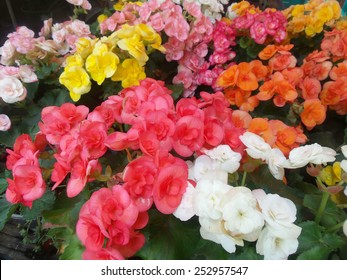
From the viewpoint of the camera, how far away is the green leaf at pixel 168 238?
0.63 m

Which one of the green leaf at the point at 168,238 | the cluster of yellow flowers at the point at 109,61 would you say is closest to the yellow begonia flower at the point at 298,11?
the cluster of yellow flowers at the point at 109,61

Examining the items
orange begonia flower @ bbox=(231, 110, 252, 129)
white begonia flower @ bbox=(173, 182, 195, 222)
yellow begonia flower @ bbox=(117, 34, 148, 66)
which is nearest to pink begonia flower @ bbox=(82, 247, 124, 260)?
white begonia flower @ bbox=(173, 182, 195, 222)

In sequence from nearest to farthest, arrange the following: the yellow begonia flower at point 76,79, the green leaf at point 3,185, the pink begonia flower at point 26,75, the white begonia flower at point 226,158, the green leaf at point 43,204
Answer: the white begonia flower at point 226,158 < the green leaf at point 43,204 < the green leaf at point 3,185 < the yellow begonia flower at point 76,79 < the pink begonia flower at point 26,75

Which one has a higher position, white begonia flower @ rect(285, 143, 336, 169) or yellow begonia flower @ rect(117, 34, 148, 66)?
yellow begonia flower @ rect(117, 34, 148, 66)

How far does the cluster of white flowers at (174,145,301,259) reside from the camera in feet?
1.74

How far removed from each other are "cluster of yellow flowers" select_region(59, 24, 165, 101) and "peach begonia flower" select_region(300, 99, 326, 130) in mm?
455

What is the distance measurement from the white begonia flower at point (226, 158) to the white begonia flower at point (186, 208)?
7 centimetres

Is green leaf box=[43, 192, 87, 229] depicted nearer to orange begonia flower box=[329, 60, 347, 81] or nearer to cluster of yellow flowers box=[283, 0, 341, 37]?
orange begonia flower box=[329, 60, 347, 81]

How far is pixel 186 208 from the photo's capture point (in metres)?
0.59

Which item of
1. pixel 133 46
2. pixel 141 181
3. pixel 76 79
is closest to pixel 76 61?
pixel 76 79

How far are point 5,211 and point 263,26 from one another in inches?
35.2

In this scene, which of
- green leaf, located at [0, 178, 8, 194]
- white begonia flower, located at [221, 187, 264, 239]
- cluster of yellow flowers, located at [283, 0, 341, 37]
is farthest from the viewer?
cluster of yellow flowers, located at [283, 0, 341, 37]

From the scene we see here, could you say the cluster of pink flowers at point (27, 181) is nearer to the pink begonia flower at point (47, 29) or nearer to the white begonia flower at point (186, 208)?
the white begonia flower at point (186, 208)
